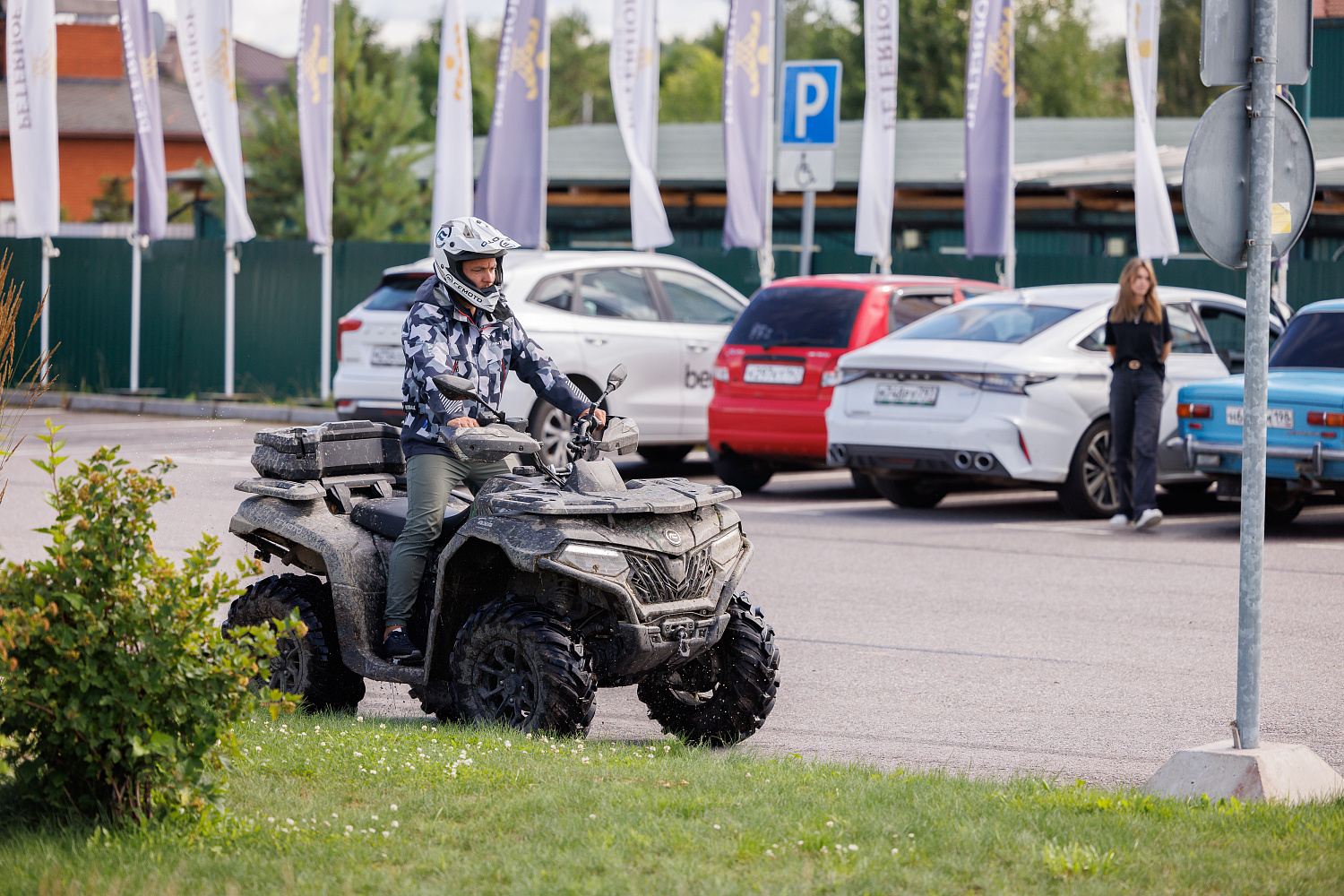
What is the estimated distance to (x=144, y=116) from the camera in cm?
2075

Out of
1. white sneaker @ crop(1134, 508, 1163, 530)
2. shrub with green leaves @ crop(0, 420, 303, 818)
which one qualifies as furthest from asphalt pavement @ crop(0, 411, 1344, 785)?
shrub with green leaves @ crop(0, 420, 303, 818)

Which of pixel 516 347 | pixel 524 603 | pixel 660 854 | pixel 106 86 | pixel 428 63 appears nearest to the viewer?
pixel 660 854

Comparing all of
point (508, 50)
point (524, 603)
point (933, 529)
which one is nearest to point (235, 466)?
point (524, 603)

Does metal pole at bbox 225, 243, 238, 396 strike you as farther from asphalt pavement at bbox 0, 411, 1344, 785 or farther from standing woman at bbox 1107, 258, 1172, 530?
standing woman at bbox 1107, 258, 1172, 530

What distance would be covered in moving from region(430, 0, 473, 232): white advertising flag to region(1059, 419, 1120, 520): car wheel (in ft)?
30.5

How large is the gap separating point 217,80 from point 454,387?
53.6ft

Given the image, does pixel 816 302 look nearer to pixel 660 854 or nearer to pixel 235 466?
pixel 235 466

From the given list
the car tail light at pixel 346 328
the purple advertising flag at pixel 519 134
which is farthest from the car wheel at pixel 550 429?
the purple advertising flag at pixel 519 134

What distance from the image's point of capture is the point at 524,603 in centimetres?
570

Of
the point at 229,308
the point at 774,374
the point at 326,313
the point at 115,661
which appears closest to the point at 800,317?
the point at 774,374

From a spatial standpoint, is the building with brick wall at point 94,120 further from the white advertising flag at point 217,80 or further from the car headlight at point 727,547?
the car headlight at point 727,547

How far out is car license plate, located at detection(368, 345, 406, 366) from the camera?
13938mm

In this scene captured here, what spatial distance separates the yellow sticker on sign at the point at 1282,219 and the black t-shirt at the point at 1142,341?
20.9 feet

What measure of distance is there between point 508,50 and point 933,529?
1016cm
